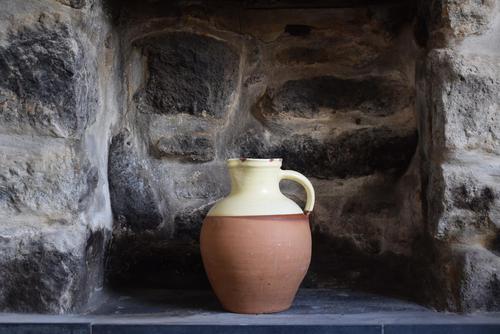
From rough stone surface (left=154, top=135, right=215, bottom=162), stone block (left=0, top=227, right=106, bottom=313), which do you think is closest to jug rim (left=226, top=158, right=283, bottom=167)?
rough stone surface (left=154, top=135, right=215, bottom=162)

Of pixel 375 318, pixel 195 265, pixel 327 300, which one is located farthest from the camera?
pixel 195 265

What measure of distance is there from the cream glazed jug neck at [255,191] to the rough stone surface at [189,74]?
0.92 feet

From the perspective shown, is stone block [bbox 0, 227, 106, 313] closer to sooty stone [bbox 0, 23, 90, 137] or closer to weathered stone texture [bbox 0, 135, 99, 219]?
weathered stone texture [bbox 0, 135, 99, 219]

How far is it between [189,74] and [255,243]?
0.49 m

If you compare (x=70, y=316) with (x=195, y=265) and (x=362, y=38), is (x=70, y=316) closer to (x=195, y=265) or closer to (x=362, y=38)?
(x=195, y=265)

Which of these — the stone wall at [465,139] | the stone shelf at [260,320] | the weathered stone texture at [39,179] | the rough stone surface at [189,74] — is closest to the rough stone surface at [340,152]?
the rough stone surface at [189,74]

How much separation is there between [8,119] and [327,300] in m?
0.73

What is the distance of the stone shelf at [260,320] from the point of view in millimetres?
1164

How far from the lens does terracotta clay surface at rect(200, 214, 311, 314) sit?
4.05 ft

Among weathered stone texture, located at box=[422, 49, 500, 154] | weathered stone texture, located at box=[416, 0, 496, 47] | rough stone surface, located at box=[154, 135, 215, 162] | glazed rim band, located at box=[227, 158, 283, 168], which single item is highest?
weathered stone texture, located at box=[416, 0, 496, 47]

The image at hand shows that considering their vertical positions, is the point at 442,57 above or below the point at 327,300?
above

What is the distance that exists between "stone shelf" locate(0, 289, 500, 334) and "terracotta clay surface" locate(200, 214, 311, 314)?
3cm

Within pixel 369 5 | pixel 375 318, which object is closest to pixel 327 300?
pixel 375 318

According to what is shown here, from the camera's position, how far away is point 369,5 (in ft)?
5.13
